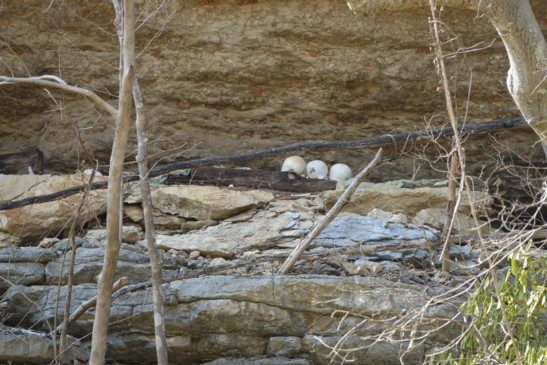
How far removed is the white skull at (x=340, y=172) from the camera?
8641 mm

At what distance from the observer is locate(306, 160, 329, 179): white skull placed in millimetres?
8641

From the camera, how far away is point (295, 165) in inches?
341

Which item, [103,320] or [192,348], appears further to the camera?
[192,348]

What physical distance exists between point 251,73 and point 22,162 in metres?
2.24

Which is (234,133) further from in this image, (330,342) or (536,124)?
(536,124)

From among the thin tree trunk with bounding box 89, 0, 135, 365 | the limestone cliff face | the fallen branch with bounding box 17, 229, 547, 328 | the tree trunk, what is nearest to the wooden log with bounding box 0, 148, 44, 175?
the limestone cliff face

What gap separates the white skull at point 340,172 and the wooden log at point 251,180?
0.36 metres

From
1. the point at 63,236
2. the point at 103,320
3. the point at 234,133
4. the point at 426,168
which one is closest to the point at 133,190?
the point at 63,236

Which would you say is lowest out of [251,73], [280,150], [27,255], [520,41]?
[27,255]

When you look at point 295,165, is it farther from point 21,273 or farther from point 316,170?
point 21,273

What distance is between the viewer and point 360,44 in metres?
8.43

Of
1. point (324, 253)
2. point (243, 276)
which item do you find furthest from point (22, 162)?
point (324, 253)

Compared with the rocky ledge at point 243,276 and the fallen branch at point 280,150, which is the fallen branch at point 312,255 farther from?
the fallen branch at point 280,150

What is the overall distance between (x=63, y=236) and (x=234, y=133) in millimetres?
2251
